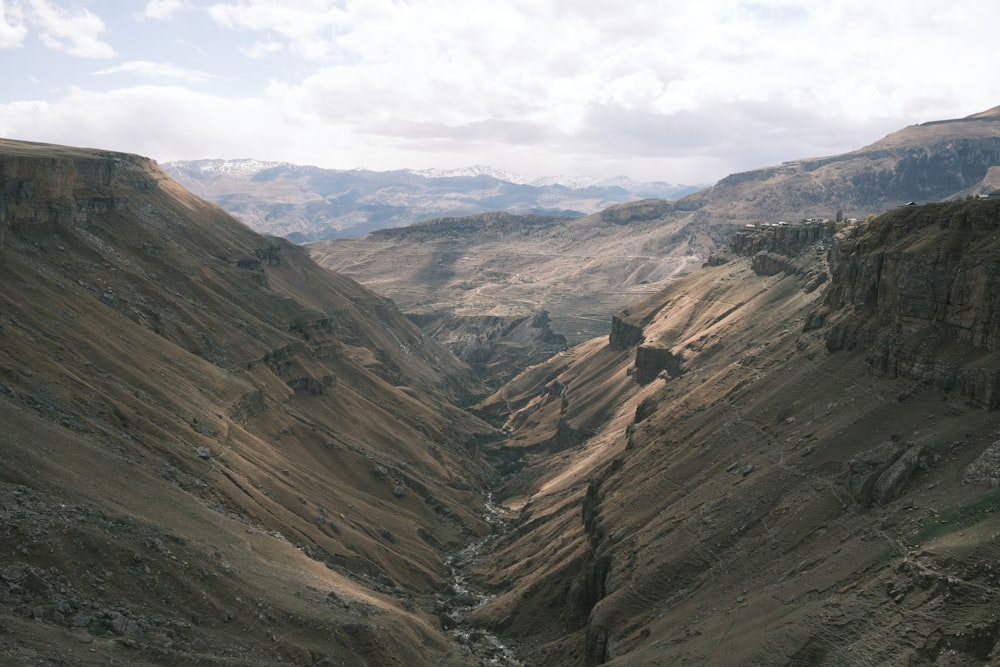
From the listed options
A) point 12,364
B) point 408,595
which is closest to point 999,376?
point 408,595

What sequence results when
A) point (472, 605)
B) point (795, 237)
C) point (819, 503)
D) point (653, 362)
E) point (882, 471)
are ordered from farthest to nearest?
1. point (653, 362)
2. point (795, 237)
3. point (472, 605)
4. point (819, 503)
5. point (882, 471)

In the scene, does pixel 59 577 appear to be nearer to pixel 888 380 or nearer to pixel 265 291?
pixel 888 380

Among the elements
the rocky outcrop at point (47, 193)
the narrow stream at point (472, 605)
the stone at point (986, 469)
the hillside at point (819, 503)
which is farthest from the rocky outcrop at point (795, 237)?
the rocky outcrop at point (47, 193)

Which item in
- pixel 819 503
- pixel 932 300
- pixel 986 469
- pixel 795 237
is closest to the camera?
pixel 986 469

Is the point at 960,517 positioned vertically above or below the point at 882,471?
below

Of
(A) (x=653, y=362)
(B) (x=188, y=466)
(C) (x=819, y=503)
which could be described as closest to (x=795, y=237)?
(A) (x=653, y=362)

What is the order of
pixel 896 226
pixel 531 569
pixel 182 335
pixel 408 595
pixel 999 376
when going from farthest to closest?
1. pixel 182 335
2. pixel 531 569
3. pixel 408 595
4. pixel 896 226
5. pixel 999 376

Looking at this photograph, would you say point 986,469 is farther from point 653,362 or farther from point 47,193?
point 47,193

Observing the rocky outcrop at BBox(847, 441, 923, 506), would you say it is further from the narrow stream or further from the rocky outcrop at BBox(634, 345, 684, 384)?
the rocky outcrop at BBox(634, 345, 684, 384)
